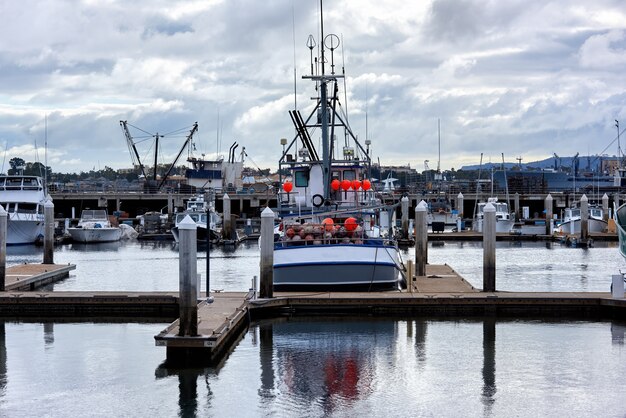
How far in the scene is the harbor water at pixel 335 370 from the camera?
19.6 metres

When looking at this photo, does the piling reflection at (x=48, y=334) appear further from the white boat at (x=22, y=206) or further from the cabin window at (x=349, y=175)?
the white boat at (x=22, y=206)

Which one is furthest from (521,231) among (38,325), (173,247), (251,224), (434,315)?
(38,325)

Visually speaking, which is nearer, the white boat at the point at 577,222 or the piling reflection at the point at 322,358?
the piling reflection at the point at 322,358

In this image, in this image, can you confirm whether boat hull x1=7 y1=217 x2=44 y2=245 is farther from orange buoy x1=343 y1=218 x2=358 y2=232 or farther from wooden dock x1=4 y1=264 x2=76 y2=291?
orange buoy x1=343 y1=218 x2=358 y2=232

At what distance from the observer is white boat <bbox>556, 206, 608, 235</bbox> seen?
77188 mm

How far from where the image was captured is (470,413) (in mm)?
19109

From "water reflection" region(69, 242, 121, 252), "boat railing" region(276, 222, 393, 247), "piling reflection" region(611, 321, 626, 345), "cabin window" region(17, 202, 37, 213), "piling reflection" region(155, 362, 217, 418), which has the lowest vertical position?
"piling reflection" region(155, 362, 217, 418)

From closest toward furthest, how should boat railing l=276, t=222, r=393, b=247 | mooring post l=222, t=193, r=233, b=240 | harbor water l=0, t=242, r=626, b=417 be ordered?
harbor water l=0, t=242, r=626, b=417 < boat railing l=276, t=222, r=393, b=247 < mooring post l=222, t=193, r=233, b=240

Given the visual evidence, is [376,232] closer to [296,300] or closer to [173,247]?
[296,300]

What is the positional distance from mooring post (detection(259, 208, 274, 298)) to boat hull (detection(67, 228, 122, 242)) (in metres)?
49.0

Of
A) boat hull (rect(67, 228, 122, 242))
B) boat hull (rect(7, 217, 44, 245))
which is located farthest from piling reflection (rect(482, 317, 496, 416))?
boat hull (rect(67, 228, 122, 242))

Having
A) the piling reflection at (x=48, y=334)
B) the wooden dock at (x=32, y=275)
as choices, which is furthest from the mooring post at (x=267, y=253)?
the wooden dock at (x=32, y=275)

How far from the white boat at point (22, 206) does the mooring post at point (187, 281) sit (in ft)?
167

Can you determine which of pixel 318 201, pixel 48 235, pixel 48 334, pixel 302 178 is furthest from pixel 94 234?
pixel 48 334
